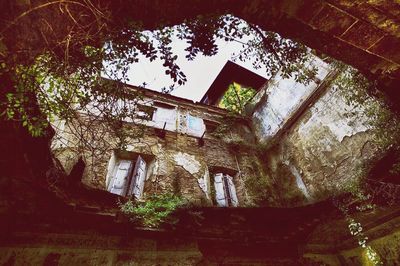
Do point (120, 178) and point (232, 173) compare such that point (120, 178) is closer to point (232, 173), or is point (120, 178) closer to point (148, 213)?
point (148, 213)

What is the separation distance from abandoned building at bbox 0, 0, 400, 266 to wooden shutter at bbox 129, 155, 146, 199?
0.06m

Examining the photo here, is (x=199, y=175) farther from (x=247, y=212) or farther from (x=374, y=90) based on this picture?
(x=374, y=90)

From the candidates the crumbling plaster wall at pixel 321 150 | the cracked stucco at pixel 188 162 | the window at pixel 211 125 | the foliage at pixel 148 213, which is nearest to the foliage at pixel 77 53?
the foliage at pixel 148 213

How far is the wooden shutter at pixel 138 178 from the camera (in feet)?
23.7

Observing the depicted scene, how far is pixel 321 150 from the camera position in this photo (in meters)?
8.63

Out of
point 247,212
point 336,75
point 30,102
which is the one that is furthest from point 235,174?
point 30,102

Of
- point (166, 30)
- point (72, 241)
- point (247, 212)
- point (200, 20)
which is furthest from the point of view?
point (247, 212)

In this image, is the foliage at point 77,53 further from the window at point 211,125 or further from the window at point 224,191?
the window at point 211,125

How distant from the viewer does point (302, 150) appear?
366 inches

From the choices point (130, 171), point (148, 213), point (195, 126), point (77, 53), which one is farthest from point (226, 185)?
point (77, 53)

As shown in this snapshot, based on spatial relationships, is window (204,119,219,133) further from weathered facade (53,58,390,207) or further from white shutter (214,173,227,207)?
white shutter (214,173,227,207)

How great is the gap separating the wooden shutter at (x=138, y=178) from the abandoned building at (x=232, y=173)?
2.4 inches

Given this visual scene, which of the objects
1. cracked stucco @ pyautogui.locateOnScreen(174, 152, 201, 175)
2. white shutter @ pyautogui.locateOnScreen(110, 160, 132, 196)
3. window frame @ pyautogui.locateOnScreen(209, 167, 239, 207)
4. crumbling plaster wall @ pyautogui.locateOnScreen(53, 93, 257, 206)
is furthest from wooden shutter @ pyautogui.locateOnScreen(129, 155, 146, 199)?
window frame @ pyautogui.locateOnScreen(209, 167, 239, 207)

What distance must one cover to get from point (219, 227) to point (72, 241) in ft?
10.0
